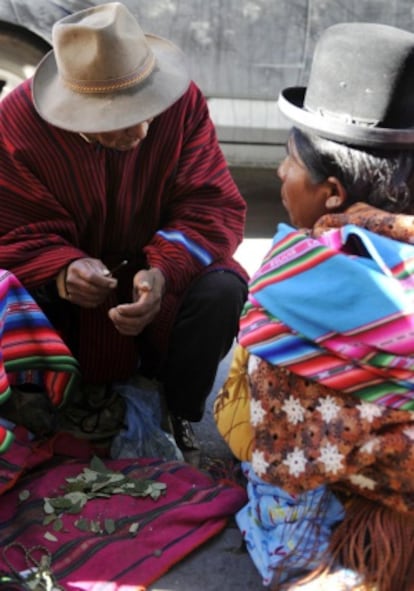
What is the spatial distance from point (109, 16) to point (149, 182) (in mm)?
559

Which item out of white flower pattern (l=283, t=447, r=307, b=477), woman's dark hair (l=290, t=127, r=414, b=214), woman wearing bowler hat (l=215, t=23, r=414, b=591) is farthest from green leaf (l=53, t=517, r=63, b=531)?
woman's dark hair (l=290, t=127, r=414, b=214)

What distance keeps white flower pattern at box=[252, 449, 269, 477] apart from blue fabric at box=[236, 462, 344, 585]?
43mm

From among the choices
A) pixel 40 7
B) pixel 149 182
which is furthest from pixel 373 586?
pixel 40 7

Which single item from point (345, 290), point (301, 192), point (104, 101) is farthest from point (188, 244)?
point (345, 290)

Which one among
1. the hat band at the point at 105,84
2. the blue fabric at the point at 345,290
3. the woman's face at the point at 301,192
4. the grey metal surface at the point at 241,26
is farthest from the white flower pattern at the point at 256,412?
the grey metal surface at the point at 241,26

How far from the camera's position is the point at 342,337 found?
215 cm

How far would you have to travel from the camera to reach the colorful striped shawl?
6.93 feet

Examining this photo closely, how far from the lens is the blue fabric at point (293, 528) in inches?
91.0

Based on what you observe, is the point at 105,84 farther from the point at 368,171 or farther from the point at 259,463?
the point at 259,463

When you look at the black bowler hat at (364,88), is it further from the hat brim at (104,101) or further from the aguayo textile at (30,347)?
the aguayo textile at (30,347)

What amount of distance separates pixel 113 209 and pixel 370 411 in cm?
122

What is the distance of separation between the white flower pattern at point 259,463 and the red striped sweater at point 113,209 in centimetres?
75

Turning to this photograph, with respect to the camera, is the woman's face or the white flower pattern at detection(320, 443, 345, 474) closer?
the white flower pattern at detection(320, 443, 345, 474)

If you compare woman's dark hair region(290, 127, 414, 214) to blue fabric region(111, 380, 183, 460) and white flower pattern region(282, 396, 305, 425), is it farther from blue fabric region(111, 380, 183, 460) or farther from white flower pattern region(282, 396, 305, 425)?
blue fabric region(111, 380, 183, 460)
